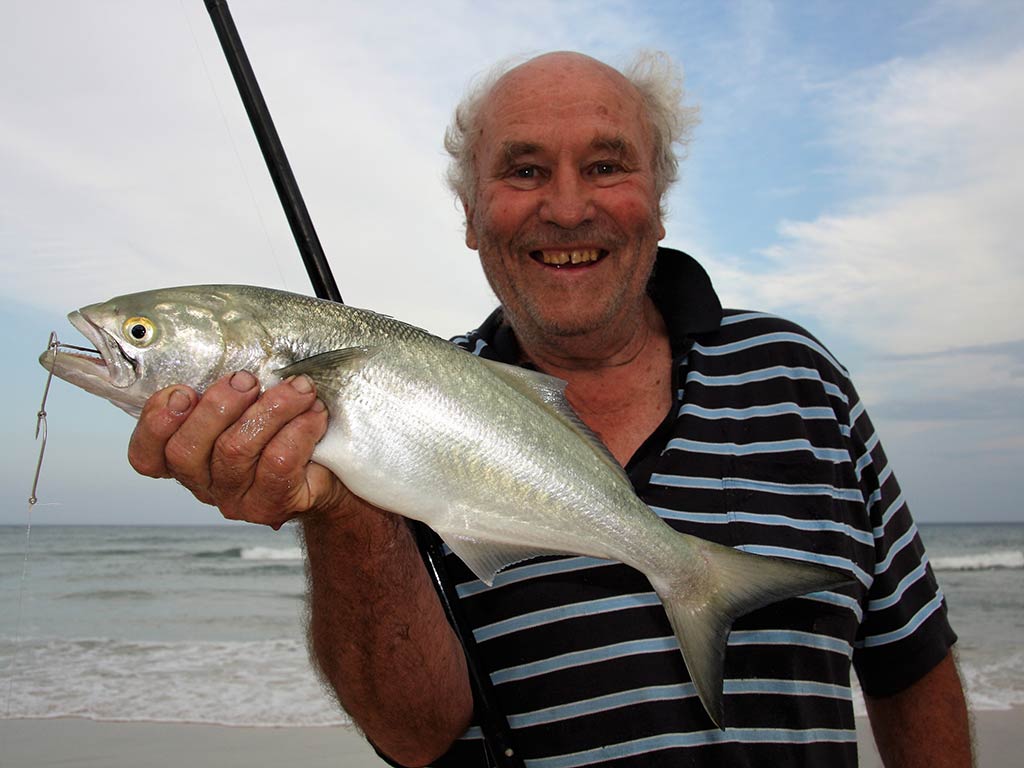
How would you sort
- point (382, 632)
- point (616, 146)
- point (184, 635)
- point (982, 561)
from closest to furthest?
point (382, 632) → point (616, 146) → point (184, 635) → point (982, 561)

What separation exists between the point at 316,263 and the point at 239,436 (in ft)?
3.43

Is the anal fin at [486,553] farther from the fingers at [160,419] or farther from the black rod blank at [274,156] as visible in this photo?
the black rod blank at [274,156]

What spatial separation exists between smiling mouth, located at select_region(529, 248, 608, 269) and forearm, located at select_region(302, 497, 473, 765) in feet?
3.37

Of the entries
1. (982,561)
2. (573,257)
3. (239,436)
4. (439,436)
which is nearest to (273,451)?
(239,436)

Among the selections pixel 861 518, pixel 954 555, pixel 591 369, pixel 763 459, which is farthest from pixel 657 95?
pixel 954 555

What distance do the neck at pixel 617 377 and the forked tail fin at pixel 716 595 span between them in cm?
66

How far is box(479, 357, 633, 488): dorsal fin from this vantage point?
6.38 ft

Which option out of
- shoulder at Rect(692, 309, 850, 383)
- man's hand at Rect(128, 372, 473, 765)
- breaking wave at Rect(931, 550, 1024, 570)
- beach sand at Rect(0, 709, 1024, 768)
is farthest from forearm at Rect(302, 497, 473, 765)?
breaking wave at Rect(931, 550, 1024, 570)

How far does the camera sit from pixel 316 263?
8.55ft

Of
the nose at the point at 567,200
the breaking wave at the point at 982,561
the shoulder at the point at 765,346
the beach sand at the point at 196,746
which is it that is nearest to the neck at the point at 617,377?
the shoulder at the point at 765,346

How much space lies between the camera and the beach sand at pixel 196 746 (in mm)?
5805

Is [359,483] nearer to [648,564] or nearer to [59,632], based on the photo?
[648,564]

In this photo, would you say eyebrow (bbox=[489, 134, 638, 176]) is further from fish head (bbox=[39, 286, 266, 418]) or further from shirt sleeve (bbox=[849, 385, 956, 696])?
fish head (bbox=[39, 286, 266, 418])

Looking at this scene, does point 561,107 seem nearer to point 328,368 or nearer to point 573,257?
point 573,257
